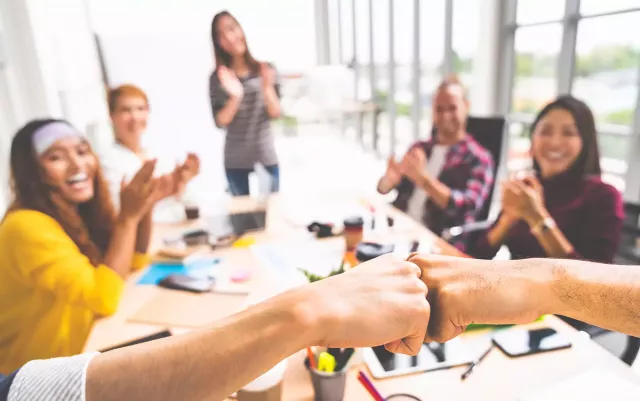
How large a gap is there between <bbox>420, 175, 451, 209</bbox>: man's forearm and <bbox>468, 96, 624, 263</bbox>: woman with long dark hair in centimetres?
37

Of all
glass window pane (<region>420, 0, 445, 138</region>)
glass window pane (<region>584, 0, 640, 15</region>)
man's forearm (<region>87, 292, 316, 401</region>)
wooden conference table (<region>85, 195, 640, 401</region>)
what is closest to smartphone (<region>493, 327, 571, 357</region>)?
wooden conference table (<region>85, 195, 640, 401</region>)

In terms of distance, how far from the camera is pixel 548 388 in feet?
2.92

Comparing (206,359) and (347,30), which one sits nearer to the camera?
(206,359)

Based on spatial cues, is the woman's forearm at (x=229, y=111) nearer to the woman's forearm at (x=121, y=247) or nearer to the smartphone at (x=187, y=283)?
→ the woman's forearm at (x=121, y=247)

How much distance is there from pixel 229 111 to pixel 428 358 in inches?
90.9

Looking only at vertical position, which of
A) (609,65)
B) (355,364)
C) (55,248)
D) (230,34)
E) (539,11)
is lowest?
(355,364)

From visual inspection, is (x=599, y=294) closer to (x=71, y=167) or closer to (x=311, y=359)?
(x=311, y=359)

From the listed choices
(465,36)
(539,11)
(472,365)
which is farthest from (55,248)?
(465,36)

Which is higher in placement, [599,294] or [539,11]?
[539,11]

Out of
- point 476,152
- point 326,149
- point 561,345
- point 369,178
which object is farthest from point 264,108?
point 326,149

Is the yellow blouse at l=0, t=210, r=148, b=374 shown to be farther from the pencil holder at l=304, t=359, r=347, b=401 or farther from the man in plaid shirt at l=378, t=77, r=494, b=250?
the man in plaid shirt at l=378, t=77, r=494, b=250

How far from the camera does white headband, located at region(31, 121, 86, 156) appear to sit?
138cm

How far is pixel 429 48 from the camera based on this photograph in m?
4.96

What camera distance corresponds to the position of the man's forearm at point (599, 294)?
A: 74 centimetres
